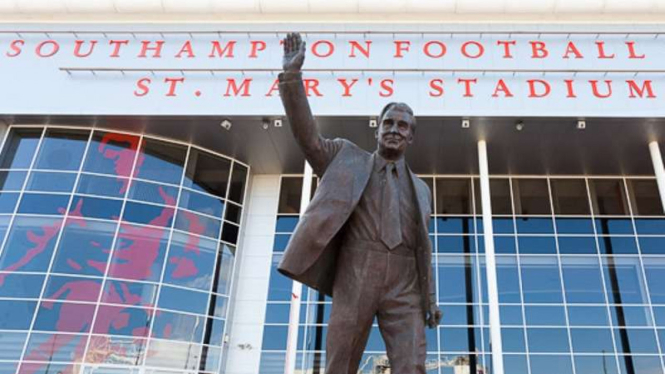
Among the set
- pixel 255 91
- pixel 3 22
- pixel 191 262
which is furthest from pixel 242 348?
pixel 3 22

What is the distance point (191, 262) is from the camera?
50.1 feet

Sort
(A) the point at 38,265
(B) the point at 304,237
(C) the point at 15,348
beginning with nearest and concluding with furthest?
(B) the point at 304,237, (C) the point at 15,348, (A) the point at 38,265

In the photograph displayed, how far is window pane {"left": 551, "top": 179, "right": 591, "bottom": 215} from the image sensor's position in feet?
55.4

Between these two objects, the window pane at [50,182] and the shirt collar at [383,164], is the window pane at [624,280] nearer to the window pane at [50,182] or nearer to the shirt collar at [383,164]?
the shirt collar at [383,164]

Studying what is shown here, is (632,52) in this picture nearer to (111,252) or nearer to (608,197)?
(608,197)

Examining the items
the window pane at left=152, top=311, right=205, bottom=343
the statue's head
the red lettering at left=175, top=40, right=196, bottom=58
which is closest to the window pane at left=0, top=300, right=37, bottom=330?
the window pane at left=152, top=311, right=205, bottom=343

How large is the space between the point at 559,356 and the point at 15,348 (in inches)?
560

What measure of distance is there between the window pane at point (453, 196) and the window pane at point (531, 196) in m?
1.53

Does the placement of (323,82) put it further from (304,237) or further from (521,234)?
(304,237)

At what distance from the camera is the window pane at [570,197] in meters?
16.9

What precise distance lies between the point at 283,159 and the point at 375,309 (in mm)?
14439

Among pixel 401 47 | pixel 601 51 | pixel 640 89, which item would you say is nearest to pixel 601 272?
pixel 640 89

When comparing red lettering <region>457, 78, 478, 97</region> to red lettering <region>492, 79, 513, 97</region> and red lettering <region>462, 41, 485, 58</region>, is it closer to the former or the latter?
red lettering <region>492, 79, 513, 97</region>

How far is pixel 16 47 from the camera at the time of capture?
52.7 feet
